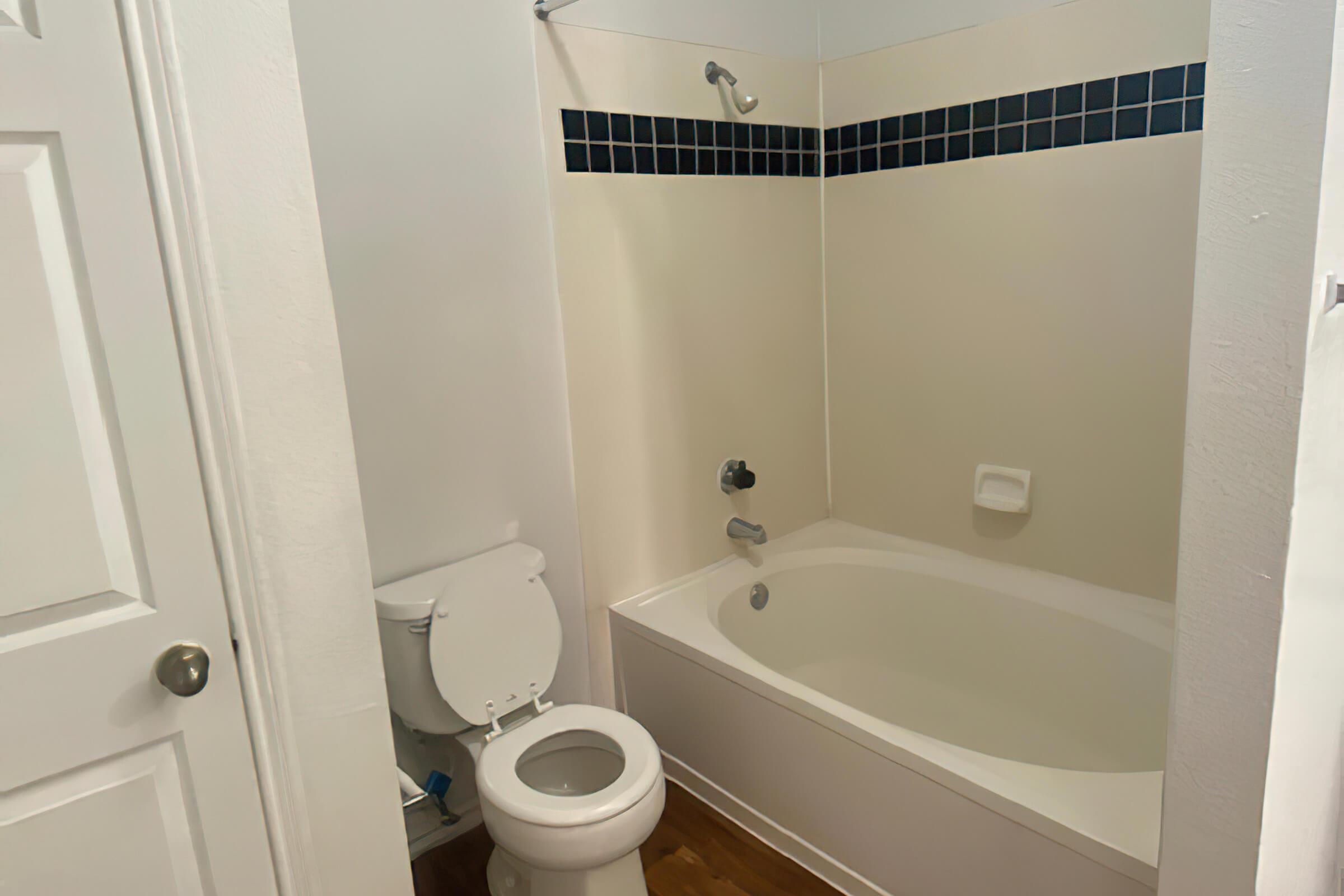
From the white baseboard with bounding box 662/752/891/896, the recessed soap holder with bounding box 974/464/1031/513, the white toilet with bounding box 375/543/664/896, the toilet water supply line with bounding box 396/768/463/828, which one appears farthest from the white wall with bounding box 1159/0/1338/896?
the toilet water supply line with bounding box 396/768/463/828

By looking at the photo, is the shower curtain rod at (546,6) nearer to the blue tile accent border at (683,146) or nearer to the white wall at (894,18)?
the blue tile accent border at (683,146)

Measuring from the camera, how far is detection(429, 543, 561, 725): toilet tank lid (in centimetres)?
188

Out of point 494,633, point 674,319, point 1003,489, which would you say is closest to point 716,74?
point 674,319

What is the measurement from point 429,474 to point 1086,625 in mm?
1691

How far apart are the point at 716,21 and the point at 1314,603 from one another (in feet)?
6.60

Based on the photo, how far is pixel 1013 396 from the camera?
2395mm

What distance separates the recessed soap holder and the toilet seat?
1243mm

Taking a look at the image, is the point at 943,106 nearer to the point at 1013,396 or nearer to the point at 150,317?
the point at 1013,396

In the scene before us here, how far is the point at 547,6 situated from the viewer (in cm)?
194

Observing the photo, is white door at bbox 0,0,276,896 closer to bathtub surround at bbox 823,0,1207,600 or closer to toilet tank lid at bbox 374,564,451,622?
toilet tank lid at bbox 374,564,451,622

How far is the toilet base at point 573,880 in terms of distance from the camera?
1.75 meters

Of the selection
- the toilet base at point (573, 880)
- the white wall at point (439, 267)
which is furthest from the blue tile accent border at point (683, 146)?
the toilet base at point (573, 880)

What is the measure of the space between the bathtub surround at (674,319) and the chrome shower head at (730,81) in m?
0.04

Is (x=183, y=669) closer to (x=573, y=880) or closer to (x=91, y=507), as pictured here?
(x=91, y=507)
